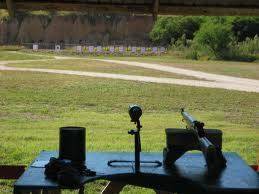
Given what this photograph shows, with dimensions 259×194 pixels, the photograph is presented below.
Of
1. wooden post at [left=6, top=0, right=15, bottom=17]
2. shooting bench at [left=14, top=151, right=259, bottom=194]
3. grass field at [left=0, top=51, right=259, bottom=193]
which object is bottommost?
grass field at [left=0, top=51, right=259, bottom=193]

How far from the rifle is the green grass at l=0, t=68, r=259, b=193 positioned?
2.72 m

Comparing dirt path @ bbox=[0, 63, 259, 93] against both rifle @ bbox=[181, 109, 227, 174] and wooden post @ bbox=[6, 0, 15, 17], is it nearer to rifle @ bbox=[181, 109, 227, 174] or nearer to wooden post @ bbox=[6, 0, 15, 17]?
wooden post @ bbox=[6, 0, 15, 17]

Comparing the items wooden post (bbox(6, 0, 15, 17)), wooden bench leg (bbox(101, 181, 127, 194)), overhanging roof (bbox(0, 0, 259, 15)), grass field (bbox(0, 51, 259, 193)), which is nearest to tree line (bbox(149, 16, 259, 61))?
grass field (bbox(0, 51, 259, 193))

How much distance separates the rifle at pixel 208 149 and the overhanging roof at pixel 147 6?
141cm

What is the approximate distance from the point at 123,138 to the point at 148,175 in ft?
21.0

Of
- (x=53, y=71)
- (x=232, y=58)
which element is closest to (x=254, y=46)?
(x=232, y=58)

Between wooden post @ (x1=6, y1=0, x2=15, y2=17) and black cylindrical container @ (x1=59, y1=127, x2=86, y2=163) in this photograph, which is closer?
black cylindrical container @ (x1=59, y1=127, x2=86, y2=163)

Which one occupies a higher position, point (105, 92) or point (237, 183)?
point (237, 183)

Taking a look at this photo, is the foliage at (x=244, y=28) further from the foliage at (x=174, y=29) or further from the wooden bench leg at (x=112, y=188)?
the wooden bench leg at (x=112, y=188)

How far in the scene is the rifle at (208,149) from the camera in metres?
2.64

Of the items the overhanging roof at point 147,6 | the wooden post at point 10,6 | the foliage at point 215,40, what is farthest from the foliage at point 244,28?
the wooden post at point 10,6

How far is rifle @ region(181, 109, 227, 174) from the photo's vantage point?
2.64 m

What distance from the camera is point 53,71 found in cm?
2398

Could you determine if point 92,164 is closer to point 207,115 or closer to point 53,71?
point 207,115
